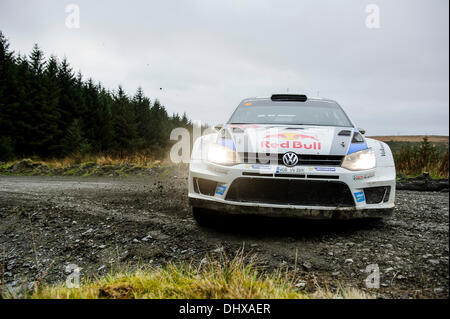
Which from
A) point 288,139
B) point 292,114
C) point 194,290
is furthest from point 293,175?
point 292,114

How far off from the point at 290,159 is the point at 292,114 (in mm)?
1326

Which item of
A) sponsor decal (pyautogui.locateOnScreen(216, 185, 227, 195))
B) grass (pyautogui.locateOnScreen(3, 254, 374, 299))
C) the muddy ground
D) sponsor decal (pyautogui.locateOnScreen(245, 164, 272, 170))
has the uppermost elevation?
sponsor decal (pyautogui.locateOnScreen(245, 164, 272, 170))

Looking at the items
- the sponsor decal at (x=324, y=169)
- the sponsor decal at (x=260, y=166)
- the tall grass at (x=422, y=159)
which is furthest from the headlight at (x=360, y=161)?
the tall grass at (x=422, y=159)

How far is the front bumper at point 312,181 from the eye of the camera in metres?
2.14

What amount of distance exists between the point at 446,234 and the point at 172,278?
1.63 meters

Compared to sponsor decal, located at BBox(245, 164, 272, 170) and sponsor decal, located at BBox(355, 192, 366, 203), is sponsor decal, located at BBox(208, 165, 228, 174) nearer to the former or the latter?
sponsor decal, located at BBox(245, 164, 272, 170)

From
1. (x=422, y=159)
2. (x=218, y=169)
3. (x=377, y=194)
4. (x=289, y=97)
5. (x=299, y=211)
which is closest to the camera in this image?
(x=299, y=211)

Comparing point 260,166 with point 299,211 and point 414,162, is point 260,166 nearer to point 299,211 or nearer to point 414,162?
point 299,211

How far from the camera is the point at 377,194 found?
2.27m

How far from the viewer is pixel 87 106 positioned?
124ft

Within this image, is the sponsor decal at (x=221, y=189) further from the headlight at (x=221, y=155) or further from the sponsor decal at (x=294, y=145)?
the sponsor decal at (x=294, y=145)

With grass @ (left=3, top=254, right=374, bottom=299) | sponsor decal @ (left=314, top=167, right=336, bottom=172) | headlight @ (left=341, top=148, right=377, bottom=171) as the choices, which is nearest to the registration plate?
sponsor decal @ (left=314, top=167, right=336, bottom=172)

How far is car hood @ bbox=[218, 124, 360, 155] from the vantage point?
2295 mm

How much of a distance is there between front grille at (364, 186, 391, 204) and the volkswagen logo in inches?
25.8
